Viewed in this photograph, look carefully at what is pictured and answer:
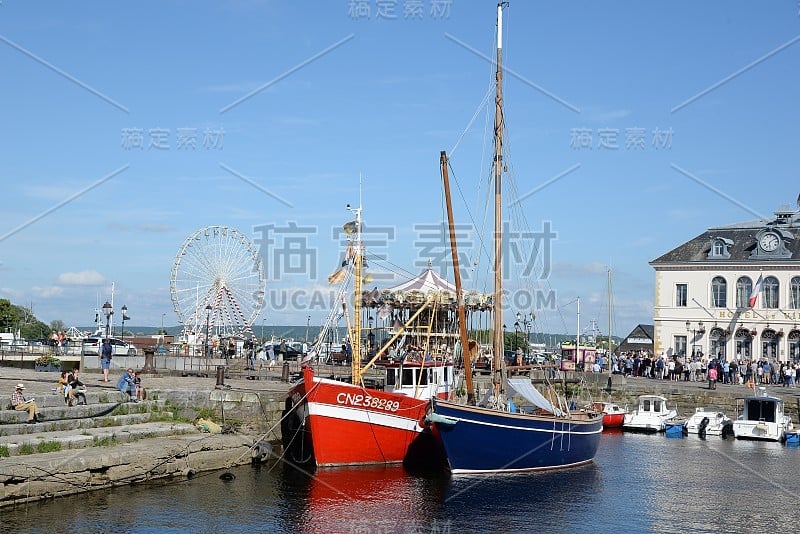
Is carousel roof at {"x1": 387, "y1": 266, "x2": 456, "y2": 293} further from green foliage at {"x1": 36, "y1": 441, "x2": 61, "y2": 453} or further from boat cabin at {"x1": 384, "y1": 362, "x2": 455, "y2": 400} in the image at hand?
green foliage at {"x1": 36, "y1": 441, "x2": 61, "y2": 453}

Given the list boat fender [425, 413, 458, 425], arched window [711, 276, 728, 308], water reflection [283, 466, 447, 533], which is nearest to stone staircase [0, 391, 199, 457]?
water reflection [283, 466, 447, 533]

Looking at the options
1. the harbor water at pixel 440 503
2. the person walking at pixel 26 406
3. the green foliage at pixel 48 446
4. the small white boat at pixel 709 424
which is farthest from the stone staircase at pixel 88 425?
the small white boat at pixel 709 424

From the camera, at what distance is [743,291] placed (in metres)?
62.0

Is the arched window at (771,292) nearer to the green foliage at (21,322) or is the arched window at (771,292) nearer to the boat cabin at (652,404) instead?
the boat cabin at (652,404)

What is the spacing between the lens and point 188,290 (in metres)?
66.4

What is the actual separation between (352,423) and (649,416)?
20172mm

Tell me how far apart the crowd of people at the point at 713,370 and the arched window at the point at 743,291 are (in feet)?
13.5

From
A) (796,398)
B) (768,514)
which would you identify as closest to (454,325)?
(768,514)

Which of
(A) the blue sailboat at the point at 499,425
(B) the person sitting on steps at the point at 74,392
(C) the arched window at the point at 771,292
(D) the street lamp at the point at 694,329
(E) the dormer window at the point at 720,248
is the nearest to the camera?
(B) the person sitting on steps at the point at 74,392

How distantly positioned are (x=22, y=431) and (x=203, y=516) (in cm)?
628

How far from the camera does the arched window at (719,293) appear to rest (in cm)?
6250

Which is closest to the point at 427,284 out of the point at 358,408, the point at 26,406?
the point at 358,408

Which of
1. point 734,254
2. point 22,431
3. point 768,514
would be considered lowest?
point 768,514

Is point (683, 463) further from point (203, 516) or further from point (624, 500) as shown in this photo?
point (203, 516)
